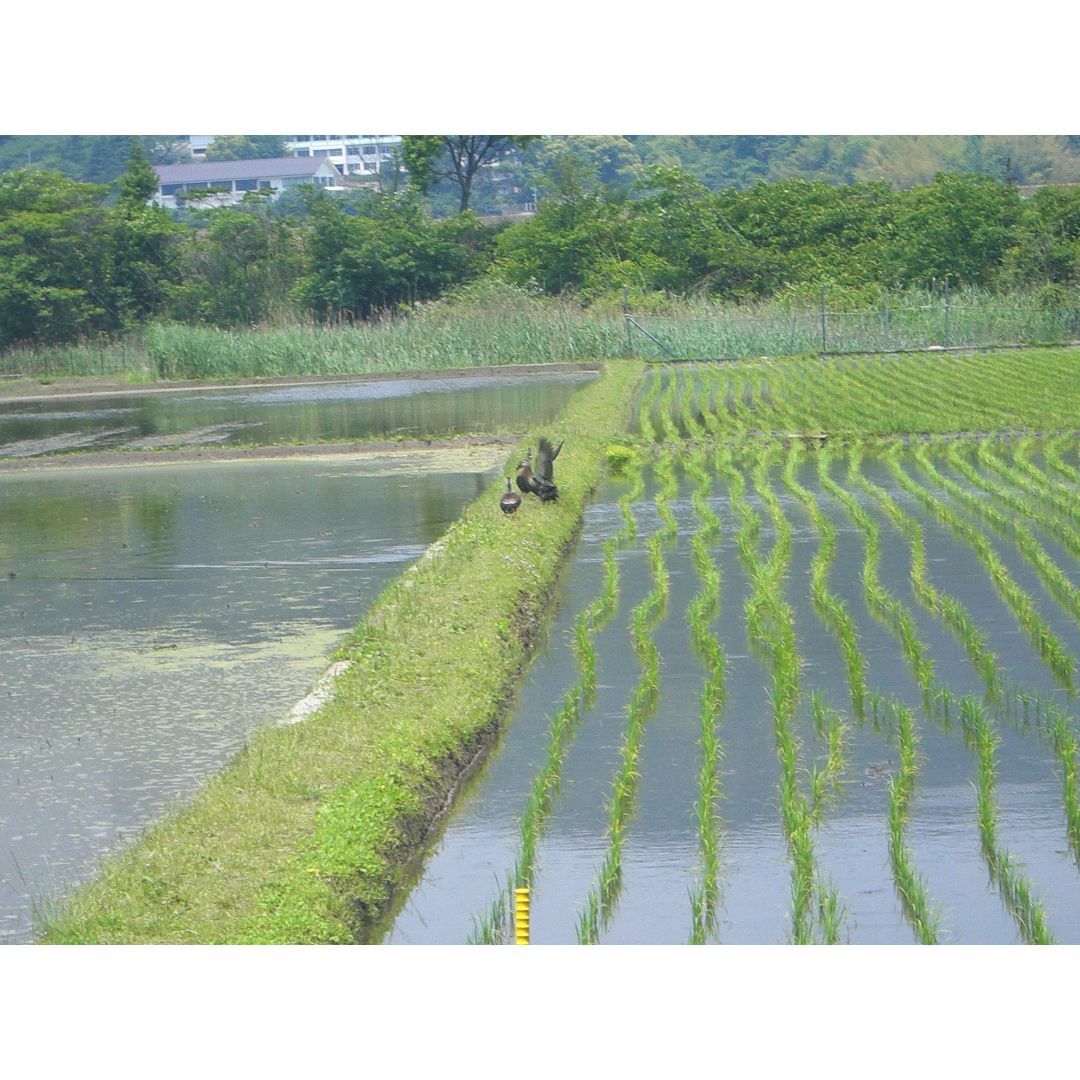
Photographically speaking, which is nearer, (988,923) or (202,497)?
(988,923)

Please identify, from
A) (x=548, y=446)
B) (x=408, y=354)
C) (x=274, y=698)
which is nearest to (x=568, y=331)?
(x=408, y=354)

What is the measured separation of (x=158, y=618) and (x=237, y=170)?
61065 mm

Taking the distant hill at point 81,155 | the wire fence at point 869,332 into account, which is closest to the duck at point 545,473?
the wire fence at point 869,332

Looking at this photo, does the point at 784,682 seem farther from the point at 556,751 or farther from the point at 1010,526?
the point at 1010,526

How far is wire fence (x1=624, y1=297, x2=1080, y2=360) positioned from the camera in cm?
2923

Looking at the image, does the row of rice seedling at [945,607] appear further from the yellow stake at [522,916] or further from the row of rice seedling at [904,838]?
the yellow stake at [522,916]

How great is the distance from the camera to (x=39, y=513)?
1480 centimetres

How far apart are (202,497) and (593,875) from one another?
414 inches

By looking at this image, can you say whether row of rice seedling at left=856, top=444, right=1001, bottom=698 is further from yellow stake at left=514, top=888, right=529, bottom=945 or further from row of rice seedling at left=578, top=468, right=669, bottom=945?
yellow stake at left=514, top=888, right=529, bottom=945

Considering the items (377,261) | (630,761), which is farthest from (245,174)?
(630,761)

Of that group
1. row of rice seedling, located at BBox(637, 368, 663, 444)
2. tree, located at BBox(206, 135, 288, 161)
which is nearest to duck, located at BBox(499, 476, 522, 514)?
row of rice seedling, located at BBox(637, 368, 663, 444)

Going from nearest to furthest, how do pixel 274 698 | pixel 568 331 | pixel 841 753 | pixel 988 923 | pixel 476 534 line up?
pixel 988 923 → pixel 841 753 → pixel 274 698 → pixel 476 534 → pixel 568 331

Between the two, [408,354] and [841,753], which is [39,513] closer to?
[841,753]

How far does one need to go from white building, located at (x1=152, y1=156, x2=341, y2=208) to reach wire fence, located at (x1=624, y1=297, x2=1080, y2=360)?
33.7 meters
